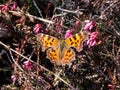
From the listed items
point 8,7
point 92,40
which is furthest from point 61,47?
point 8,7

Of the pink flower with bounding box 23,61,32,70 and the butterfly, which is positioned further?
the pink flower with bounding box 23,61,32,70

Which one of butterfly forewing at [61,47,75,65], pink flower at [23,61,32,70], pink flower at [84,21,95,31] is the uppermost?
pink flower at [84,21,95,31]

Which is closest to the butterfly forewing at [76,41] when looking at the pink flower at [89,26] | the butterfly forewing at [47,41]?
the butterfly forewing at [47,41]

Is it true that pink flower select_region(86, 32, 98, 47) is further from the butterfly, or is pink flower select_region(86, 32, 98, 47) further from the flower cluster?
the flower cluster

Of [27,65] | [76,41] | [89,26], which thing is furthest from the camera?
[89,26]

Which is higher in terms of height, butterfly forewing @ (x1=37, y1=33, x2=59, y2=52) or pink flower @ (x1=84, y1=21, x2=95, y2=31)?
pink flower @ (x1=84, y1=21, x2=95, y2=31)

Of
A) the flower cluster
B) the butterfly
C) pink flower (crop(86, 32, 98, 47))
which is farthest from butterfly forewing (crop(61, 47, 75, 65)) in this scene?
the flower cluster

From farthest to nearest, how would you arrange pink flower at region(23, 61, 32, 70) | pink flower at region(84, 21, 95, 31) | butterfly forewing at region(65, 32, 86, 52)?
pink flower at region(84, 21, 95, 31) → pink flower at region(23, 61, 32, 70) → butterfly forewing at region(65, 32, 86, 52)

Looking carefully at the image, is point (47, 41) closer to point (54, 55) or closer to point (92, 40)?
point (54, 55)

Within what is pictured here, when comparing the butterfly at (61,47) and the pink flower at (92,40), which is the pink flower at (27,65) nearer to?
the butterfly at (61,47)
